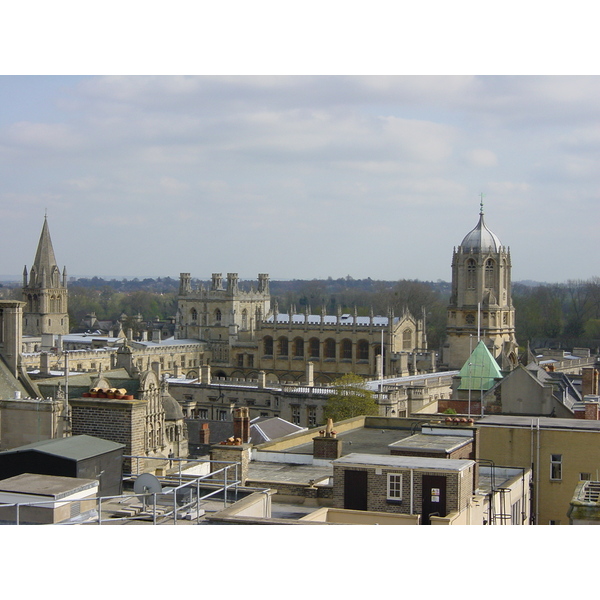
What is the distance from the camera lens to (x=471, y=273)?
86125 mm

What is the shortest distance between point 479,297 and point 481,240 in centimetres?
483

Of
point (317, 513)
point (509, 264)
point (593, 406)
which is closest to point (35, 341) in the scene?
point (509, 264)

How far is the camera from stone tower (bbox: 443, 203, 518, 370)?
83.2 meters

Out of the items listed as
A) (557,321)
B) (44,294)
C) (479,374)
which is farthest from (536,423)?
(557,321)

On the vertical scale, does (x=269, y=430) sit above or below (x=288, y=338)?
below

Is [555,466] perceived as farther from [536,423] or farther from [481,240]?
[481,240]

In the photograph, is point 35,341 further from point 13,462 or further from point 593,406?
point 13,462

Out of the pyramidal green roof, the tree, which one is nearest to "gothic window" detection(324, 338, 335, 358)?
the tree

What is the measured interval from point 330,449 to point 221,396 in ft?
128

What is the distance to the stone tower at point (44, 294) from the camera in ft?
382

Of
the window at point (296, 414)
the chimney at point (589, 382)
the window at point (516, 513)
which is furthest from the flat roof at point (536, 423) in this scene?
the window at point (296, 414)

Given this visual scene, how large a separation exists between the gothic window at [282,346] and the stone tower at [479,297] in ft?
A: 64.2

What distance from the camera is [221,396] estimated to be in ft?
203

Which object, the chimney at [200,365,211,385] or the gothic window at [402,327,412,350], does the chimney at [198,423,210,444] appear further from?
the gothic window at [402,327,412,350]
